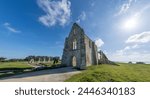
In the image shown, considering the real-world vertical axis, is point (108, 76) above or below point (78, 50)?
below

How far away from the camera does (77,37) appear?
1107 inches

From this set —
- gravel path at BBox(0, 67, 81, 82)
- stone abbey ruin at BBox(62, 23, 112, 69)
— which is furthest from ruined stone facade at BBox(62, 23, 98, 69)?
gravel path at BBox(0, 67, 81, 82)

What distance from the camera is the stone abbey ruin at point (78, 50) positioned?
25641 millimetres

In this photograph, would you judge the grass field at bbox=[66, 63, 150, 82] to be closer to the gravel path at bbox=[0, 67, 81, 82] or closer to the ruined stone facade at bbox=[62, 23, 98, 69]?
the gravel path at bbox=[0, 67, 81, 82]

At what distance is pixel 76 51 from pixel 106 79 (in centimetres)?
1645

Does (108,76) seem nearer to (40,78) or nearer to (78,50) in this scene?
(40,78)

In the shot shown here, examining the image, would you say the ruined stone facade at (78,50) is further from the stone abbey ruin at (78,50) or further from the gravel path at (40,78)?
the gravel path at (40,78)

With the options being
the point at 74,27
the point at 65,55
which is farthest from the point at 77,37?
the point at 65,55

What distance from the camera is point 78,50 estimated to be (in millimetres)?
27719

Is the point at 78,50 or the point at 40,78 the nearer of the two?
the point at 40,78

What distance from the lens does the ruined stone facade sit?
84.1 feet

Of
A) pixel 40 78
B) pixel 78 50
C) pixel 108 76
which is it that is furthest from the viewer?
pixel 78 50

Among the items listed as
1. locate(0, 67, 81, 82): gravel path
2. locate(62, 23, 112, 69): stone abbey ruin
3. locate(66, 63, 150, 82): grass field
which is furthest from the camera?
locate(62, 23, 112, 69): stone abbey ruin

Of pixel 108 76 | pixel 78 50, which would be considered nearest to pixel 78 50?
pixel 78 50
